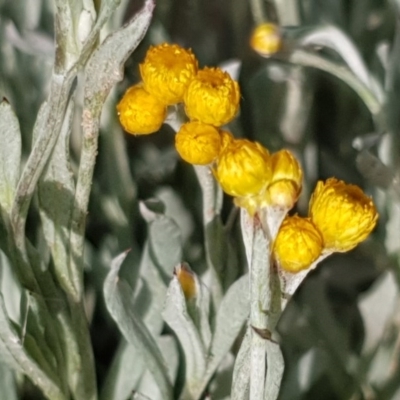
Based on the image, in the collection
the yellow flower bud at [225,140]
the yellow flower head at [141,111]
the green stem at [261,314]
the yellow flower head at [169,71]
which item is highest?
the yellow flower head at [169,71]

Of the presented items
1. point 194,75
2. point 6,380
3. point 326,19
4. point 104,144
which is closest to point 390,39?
point 326,19

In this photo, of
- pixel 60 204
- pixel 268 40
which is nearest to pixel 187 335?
pixel 60 204

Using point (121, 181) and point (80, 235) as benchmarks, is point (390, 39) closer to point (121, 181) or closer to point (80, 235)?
point (121, 181)

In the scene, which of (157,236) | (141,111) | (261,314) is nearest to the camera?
(261,314)

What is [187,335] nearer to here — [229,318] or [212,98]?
[229,318]

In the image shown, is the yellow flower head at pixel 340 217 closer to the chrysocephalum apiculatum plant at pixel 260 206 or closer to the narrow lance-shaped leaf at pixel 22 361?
the chrysocephalum apiculatum plant at pixel 260 206

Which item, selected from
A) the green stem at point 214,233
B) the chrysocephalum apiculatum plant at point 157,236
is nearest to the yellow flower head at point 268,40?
the chrysocephalum apiculatum plant at point 157,236

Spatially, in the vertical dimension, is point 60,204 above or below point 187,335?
above
